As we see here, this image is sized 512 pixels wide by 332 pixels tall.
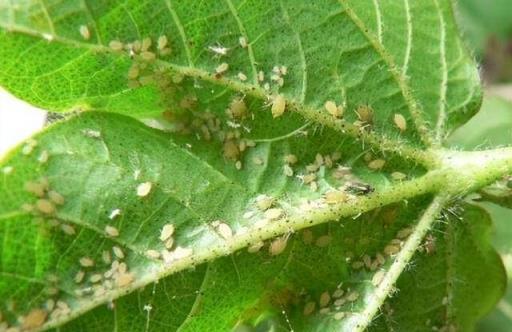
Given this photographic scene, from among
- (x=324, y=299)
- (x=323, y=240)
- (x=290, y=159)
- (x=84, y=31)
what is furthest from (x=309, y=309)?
(x=84, y=31)

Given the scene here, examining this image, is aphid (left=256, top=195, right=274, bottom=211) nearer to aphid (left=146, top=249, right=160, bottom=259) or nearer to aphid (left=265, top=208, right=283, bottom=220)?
aphid (left=265, top=208, right=283, bottom=220)

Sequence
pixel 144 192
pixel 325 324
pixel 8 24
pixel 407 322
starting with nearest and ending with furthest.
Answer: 1. pixel 8 24
2. pixel 144 192
3. pixel 325 324
4. pixel 407 322

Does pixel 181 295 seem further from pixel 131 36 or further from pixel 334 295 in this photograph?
pixel 131 36

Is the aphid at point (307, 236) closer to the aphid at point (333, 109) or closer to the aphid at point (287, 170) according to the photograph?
the aphid at point (287, 170)

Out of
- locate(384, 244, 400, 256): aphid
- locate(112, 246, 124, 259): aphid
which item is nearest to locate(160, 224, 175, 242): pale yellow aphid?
locate(112, 246, 124, 259): aphid

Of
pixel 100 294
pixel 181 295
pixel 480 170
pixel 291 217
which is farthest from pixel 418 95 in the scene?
pixel 100 294

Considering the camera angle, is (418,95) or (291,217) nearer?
(291,217)

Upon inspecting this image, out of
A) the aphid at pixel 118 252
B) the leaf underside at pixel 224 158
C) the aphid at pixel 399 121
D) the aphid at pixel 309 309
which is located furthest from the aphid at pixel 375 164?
the aphid at pixel 118 252
